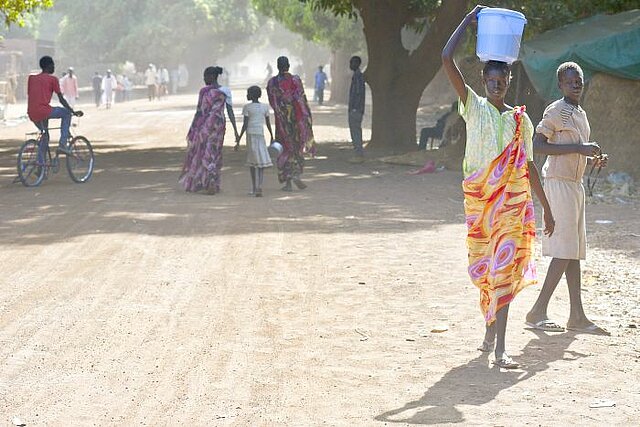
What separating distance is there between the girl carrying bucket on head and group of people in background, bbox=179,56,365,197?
8161mm

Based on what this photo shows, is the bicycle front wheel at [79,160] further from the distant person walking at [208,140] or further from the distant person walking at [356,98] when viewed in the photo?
the distant person walking at [356,98]

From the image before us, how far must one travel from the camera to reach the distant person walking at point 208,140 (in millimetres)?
15070

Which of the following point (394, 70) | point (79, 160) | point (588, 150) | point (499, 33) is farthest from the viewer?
point (394, 70)

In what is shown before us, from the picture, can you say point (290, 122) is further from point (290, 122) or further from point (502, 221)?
point (502, 221)

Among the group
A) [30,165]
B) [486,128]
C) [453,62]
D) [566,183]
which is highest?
[453,62]

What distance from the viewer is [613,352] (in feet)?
23.3

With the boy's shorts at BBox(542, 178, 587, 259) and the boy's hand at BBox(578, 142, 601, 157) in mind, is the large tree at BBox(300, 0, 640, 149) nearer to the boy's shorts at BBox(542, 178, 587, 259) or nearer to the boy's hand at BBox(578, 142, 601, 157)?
the boy's shorts at BBox(542, 178, 587, 259)

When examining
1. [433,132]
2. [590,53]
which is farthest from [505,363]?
[433,132]

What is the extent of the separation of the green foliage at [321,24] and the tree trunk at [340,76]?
252 centimetres

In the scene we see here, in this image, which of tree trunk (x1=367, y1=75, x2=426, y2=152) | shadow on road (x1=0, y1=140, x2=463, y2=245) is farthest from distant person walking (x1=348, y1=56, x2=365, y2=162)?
tree trunk (x1=367, y1=75, x2=426, y2=152)

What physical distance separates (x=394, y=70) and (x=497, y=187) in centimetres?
1563

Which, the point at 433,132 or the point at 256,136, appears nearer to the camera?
the point at 256,136

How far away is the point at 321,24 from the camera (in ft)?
142

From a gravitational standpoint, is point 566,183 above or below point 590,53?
below
